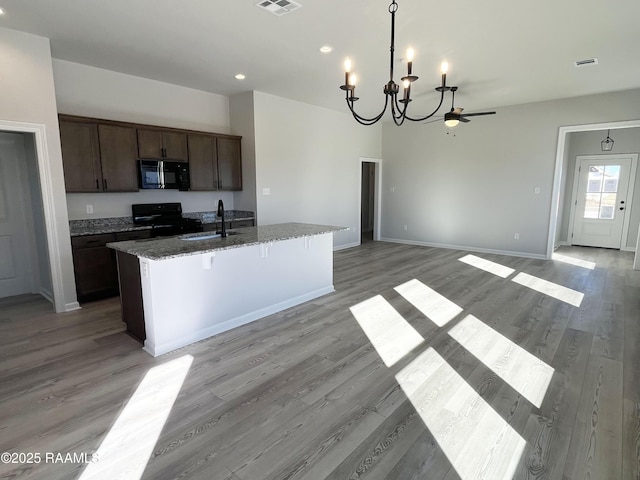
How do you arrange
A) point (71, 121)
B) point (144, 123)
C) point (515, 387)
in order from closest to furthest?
1. point (515, 387)
2. point (71, 121)
3. point (144, 123)

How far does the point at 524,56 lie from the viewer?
407 cm

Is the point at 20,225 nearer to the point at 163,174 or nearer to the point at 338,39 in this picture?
the point at 163,174

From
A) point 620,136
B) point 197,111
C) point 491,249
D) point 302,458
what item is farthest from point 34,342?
point 620,136

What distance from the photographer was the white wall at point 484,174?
621cm

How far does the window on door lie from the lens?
728 cm

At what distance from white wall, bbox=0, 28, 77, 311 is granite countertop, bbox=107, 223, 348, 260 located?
1.26m

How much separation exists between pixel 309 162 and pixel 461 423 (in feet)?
17.6

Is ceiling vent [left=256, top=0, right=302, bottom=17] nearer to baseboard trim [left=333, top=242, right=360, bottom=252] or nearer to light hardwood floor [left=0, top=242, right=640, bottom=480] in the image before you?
light hardwood floor [left=0, top=242, right=640, bottom=480]

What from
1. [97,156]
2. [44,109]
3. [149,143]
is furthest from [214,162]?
[44,109]

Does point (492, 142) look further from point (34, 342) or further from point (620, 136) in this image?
point (34, 342)

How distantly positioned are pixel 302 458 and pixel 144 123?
4926 millimetres

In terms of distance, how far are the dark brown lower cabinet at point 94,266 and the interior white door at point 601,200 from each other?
29.7ft

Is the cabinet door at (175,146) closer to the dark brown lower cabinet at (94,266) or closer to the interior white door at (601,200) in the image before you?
the dark brown lower cabinet at (94,266)

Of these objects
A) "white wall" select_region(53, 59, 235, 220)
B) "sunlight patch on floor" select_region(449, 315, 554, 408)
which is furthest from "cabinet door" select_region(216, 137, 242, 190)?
"sunlight patch on floor" select_region(449, 315, 554, 408)
